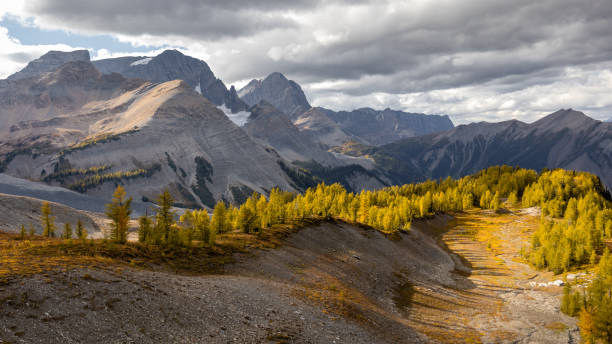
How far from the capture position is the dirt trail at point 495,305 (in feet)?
166

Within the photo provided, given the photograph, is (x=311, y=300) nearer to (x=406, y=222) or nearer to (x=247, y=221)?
(x=247, y=221)

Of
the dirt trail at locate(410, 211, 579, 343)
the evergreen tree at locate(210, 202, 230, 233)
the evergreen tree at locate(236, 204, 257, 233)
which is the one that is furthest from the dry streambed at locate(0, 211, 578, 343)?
the evergreen tree at locate(210, 202, 230, 233)

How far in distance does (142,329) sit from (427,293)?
184ft

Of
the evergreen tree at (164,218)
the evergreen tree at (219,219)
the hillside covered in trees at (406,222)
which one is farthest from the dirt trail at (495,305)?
the evergreen tree at (219,219)

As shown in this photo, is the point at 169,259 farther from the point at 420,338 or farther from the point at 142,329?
the point at 420,338

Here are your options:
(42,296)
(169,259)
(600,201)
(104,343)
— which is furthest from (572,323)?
(600,201)

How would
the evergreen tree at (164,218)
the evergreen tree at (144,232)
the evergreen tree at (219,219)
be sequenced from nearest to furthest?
the evergreen tree at (144,232), the evergreen tree at (164,218), the evergreen tree at (219,219)

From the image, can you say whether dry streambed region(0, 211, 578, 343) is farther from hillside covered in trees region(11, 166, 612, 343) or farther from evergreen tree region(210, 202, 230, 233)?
evergreen tree region(210, 202, 230, 233)

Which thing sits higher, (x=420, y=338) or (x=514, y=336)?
(x=420, y=338)

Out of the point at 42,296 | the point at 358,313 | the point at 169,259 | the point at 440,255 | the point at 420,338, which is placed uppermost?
the point at 42,296

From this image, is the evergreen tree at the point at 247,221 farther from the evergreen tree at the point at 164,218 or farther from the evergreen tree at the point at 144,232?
the evergreen tree at the point at 144,232

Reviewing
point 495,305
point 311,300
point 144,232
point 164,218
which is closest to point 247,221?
point 164,218

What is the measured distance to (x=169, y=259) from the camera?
42562mm

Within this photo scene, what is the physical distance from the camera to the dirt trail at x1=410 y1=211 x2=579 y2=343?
50.6 m
